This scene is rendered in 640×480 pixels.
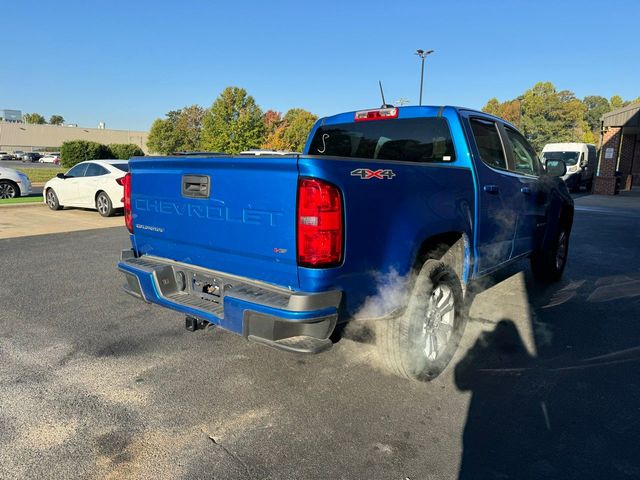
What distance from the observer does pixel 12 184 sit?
15.4 metres

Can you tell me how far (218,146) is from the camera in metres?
50.2

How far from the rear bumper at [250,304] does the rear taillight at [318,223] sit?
0.22 m

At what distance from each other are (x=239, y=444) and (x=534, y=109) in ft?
266

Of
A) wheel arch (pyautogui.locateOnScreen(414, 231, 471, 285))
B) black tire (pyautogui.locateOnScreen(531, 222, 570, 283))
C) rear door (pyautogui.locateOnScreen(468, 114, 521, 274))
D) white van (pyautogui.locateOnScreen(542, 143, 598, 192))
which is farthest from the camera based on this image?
white van (pyautogui.locateOnScreen(542, 143, 598, 192))

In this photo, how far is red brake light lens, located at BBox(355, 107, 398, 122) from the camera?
414 centimetres

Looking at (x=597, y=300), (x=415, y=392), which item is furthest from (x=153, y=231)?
(x=597, y=300)

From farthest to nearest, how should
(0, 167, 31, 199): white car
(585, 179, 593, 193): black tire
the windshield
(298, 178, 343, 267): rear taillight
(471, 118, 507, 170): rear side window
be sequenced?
(585, 179, 593, 193): black tire, the windshield, (0, 167, 31, 199): white car, (471, 118, 507, 170): rear side window, (298, 178, 343, 267): rear taillight

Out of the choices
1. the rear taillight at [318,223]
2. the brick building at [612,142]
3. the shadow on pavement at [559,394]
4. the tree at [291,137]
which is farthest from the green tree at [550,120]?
the rear taillight at [318,223]

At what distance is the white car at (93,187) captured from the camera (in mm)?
11570

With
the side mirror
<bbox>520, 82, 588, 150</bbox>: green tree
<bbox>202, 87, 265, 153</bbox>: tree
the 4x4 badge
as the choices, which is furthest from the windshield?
<bbox>520, 82, 588, 150</bbox>: green tree

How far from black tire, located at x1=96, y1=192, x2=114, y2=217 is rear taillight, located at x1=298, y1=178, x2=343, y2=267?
10472 mm

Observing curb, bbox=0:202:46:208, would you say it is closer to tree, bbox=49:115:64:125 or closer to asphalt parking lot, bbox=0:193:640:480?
asphalt parking lot, bbox=0:193:640:480

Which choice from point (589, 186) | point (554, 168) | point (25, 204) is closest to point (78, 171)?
point (25, 204)

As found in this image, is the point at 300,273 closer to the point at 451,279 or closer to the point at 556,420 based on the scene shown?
the point at 451,279
